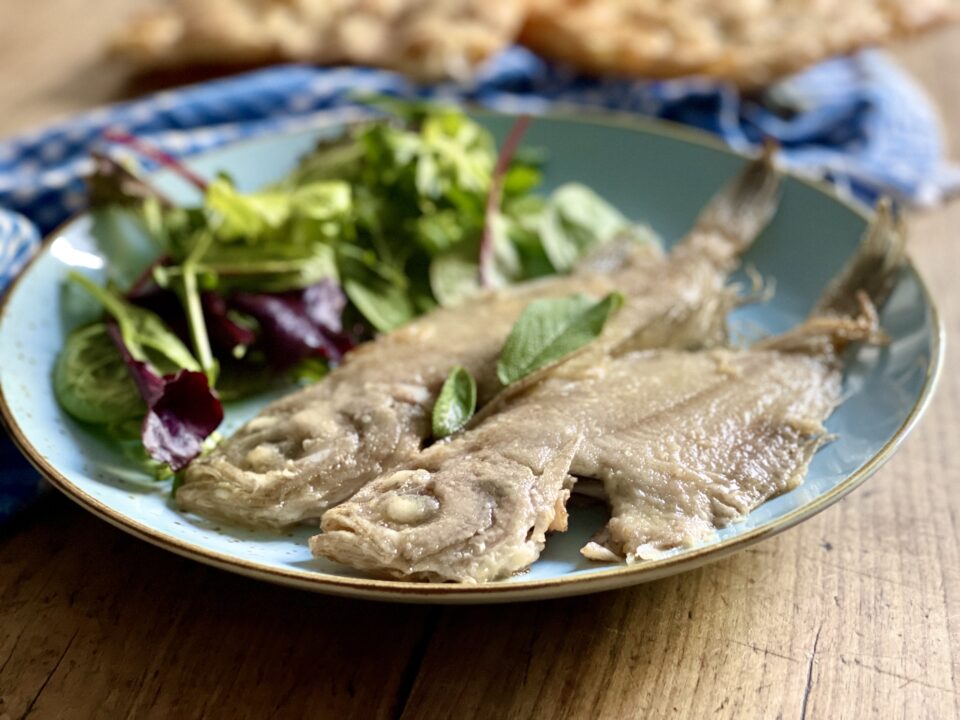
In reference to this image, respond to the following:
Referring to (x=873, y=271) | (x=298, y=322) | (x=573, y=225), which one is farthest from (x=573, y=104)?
(x=298, y=322)

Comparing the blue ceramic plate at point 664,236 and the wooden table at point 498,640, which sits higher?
the blue ceramic plate at point 664,236

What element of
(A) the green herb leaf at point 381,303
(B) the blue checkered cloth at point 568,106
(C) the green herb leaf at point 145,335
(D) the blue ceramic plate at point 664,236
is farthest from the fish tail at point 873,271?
(C) the green herb leaf at point 145,335

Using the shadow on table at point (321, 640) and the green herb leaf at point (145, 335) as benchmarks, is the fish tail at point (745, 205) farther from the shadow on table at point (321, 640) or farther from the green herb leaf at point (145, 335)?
the green herb leaf at point (145, 335)

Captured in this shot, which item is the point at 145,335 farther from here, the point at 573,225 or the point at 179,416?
the point at 573,225

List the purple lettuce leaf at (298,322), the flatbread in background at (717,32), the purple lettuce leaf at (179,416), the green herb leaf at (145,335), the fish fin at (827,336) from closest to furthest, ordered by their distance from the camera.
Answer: the purple lettuce leaf at (179,416) → the fish fin at (827,336) → the green herb leaf at (145,335) → the purple lettuce leaf at (298,322) → the flatbread in background at (717,32)

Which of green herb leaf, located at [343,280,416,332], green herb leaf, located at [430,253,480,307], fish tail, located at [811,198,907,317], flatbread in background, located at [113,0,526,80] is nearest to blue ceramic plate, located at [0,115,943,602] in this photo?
fish tail, located at [811,198,907,317]

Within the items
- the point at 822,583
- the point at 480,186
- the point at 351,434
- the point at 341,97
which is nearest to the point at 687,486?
the point at 822,583

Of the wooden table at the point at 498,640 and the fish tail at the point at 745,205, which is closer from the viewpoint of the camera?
the wooden table at the point at 498,640
